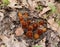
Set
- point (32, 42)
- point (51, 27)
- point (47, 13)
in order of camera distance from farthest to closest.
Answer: point (47, 13) → point (51, 27) → point (32, 42)

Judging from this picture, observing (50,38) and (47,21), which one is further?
(47,21)

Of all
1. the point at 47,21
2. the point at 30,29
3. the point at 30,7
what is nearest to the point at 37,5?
the point at 30,7

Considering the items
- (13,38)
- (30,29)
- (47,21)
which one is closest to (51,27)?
(47,21)

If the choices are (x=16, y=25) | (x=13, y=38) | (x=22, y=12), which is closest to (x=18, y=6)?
(x=22, y=12)

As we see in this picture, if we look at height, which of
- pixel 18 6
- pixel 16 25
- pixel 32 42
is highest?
pixel 18 6

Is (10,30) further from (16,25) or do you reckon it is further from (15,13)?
(15,13)

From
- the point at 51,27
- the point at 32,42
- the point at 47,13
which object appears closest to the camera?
the point at 32,42

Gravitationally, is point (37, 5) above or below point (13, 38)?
above

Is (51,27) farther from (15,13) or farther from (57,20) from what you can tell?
(15,13)

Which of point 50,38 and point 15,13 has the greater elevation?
point 15,13

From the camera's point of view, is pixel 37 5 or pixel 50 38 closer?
pixel 50 38
